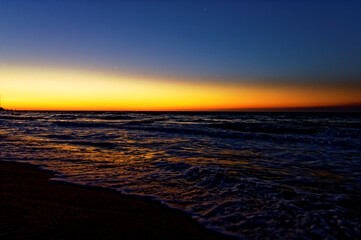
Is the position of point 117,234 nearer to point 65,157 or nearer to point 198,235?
point 198,235

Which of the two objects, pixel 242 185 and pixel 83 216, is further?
pixel 242 185

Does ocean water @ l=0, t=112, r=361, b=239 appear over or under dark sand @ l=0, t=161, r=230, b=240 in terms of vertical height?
under

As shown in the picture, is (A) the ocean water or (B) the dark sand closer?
(B) the dark sand

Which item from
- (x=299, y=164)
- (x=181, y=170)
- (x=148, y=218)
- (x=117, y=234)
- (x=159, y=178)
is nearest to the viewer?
(x=117, y=234)

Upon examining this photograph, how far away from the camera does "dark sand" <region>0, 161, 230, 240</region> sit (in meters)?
2.44

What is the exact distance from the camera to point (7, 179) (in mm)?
4352

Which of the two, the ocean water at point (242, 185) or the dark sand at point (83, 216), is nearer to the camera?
the dark sand at point (83, 216)

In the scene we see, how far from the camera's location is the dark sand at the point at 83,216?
8.00ft

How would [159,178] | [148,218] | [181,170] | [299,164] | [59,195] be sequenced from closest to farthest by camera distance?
[148,218] < [59,195] < [159,178] < [181,170] < [299,164]

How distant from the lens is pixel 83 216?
112 inches

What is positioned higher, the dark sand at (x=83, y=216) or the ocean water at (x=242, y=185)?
the dark sand at (x=83, y=216)

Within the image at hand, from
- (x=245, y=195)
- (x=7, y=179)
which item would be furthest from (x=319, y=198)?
(x=7, y=179)

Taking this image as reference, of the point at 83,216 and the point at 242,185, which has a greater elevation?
the point at 83,216

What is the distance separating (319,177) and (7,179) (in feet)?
22.0
